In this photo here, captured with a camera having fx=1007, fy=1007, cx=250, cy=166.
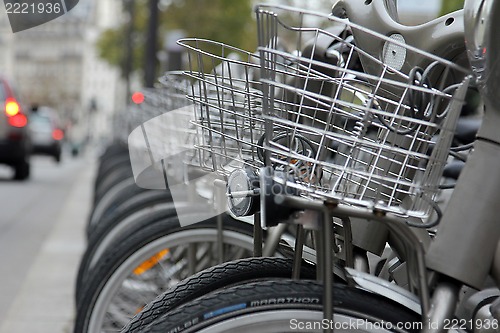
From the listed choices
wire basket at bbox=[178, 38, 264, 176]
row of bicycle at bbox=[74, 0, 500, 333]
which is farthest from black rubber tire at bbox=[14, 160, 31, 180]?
wire basket at bbox=[178, 38, 264, 176]

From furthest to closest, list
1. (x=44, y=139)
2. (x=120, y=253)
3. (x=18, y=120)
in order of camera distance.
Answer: (x=44, y=139), (x=18, y=120), (x=120, y=253)

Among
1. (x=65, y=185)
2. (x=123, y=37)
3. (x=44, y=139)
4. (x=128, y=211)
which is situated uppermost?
(x=128, y=211)

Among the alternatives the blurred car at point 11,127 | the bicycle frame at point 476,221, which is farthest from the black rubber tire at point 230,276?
the blurred car at point 11,127

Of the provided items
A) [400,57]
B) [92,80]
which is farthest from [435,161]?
[92,80]

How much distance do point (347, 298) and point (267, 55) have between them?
1.41 ft

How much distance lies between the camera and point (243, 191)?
1894 millimetres

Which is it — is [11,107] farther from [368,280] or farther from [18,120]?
[368,280]

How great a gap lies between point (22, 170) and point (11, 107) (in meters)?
2.15

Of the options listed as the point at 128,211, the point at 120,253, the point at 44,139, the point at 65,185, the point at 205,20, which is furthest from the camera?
the point at 205,20

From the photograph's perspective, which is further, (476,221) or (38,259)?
(38,259)

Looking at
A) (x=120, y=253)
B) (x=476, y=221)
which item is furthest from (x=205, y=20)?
(x=476, y=221)

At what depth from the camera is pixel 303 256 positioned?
2.06 metres

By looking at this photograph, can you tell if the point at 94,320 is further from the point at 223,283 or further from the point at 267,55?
the point at 267,55

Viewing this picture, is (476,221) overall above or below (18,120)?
above
